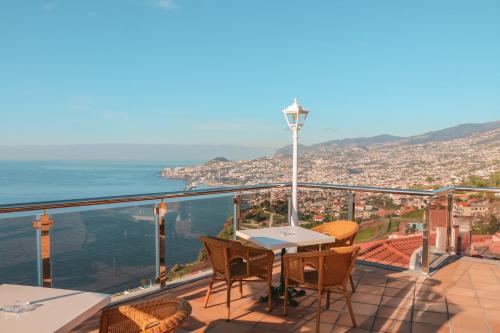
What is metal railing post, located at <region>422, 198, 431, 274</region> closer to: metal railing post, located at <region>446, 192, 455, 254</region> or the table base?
metal railing post, located at <region>446, 192, 455, 254</region>

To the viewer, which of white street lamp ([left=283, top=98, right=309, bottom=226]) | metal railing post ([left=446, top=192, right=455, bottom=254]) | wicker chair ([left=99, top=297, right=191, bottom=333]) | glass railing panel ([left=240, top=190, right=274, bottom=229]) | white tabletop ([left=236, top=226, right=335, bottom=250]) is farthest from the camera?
metal railing post ([left=446, top=192, right=455, bottom=254])

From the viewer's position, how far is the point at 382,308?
3896 millimetres

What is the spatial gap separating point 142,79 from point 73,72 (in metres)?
5.79

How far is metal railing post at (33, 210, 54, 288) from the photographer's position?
331 centimetres

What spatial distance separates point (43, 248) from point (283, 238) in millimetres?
2245

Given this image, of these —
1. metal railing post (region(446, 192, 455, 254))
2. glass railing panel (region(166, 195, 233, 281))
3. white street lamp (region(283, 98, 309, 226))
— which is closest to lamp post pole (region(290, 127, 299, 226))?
white street lamp (region(283, 98, 309, 226))

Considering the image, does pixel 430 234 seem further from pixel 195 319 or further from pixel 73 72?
pixel 73 72

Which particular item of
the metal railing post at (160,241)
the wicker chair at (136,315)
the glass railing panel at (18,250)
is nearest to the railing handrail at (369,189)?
the metal railing post at (160,241)

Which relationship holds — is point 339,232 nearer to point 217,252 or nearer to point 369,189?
point 369,189

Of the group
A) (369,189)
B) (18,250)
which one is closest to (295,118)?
(369,189)

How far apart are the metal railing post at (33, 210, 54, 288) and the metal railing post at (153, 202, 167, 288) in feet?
3.84

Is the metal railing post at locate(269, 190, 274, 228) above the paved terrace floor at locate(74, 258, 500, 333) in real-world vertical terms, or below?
above

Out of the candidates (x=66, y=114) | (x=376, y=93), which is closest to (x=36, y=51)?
(x=66, y=114)

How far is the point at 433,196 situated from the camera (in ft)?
16.9
